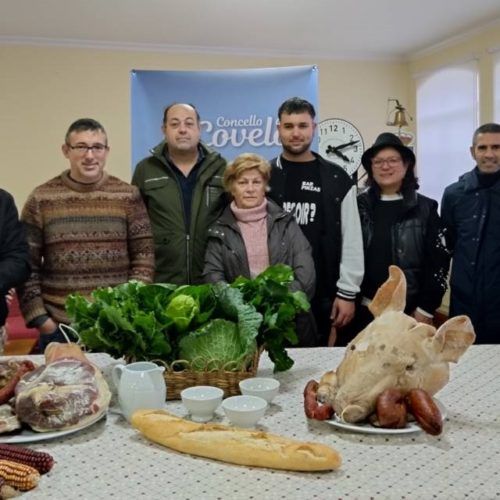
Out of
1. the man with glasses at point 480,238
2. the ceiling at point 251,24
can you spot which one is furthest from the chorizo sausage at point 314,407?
the ceiling at point 251,24

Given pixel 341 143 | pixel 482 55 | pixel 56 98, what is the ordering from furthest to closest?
pixel 341 143
pixel 56 98
pixel 482 55

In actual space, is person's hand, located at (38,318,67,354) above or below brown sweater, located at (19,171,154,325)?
below

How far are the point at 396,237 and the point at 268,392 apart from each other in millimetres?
1365

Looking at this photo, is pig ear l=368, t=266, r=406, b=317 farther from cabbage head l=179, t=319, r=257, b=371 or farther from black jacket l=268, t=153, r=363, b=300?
black jacket l=268, t=153, r=363, b=300

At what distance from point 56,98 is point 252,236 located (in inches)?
157

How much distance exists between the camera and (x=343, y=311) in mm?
2555

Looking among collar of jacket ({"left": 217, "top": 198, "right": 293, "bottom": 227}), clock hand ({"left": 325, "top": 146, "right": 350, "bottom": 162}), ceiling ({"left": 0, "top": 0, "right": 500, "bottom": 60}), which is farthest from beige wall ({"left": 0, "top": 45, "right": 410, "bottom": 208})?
collar of jacket ({"left": 217, "top": 198, "right": 293, "bottom": 227})

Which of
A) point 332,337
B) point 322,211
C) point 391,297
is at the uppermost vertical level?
point 322,211

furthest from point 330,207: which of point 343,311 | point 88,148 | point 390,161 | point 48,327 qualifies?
point 48,327

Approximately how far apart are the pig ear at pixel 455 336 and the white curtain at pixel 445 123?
4861mm

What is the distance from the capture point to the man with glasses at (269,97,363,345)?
254cm

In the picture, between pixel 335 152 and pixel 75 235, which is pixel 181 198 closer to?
pixel 75 235

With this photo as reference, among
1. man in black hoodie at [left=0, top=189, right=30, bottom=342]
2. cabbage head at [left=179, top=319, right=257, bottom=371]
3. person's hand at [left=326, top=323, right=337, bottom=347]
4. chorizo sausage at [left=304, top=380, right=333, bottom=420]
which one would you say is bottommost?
person's hand at [left=326, top=323, right=337, bottom=347]

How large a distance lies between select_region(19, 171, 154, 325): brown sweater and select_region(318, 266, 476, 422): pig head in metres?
1.35
